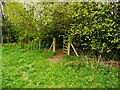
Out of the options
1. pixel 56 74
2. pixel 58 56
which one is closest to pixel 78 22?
pixel 56 74

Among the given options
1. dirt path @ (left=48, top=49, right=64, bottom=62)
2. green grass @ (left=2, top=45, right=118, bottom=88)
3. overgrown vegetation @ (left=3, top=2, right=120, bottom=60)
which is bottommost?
green grass @ (left=2, top=45, right=118, bottom=88)

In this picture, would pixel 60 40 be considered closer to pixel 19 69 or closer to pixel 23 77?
pixel 19 69

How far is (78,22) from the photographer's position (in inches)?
136

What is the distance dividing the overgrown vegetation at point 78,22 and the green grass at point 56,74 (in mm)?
400

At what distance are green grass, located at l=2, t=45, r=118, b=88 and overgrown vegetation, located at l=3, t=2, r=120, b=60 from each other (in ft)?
1.31

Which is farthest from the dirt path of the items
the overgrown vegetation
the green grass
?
the overgrown vegetation

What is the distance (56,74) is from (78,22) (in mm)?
1067

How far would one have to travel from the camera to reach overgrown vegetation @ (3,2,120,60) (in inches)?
119

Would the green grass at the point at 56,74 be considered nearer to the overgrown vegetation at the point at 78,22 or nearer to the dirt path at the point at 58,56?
the dirt path at the point at 58,56

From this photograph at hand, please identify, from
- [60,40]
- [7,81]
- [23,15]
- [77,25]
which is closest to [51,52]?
[60,40]

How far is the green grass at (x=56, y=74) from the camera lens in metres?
2.72

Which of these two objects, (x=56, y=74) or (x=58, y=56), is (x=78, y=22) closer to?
(x=56, y=74)

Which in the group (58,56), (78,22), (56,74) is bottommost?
(56,74)

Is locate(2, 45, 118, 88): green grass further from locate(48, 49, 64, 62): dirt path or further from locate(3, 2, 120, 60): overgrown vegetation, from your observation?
locate(3, 2, 120, 60): overgrown vegetation
